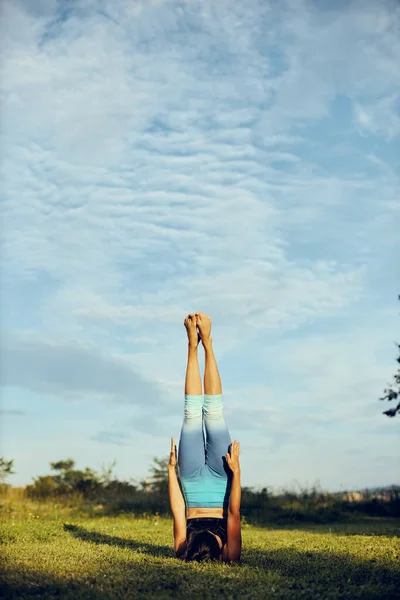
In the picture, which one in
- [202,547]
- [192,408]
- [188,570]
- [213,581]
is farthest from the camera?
[192,408]

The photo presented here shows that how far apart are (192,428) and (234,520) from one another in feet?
3.50

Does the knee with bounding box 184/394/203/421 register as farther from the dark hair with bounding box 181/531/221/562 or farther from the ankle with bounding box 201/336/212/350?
the dark hair with bounding box 181/531/221/562

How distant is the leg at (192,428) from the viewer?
21.0 ft

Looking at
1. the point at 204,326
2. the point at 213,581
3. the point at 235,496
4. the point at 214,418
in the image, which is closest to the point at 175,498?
the point at 235,496

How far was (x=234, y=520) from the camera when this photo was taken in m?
5.93

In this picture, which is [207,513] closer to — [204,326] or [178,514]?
[178,514]

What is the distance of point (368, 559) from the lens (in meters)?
6.48

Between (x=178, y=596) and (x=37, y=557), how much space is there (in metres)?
2.39

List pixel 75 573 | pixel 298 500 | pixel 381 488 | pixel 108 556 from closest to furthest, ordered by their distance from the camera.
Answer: pixel 75 573
pixel 108 556
pixel 298 500
pixel 381 488

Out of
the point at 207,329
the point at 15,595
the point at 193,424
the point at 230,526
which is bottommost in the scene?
the point at 15,595

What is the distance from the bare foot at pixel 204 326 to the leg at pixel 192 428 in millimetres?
221

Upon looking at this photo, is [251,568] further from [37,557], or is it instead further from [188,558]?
[37,557]

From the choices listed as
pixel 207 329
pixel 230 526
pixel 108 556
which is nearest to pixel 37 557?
pixel 108 556

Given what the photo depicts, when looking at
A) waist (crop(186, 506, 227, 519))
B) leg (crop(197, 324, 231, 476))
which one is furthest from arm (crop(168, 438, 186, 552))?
leg (crop(197, 324, 231, 476))
